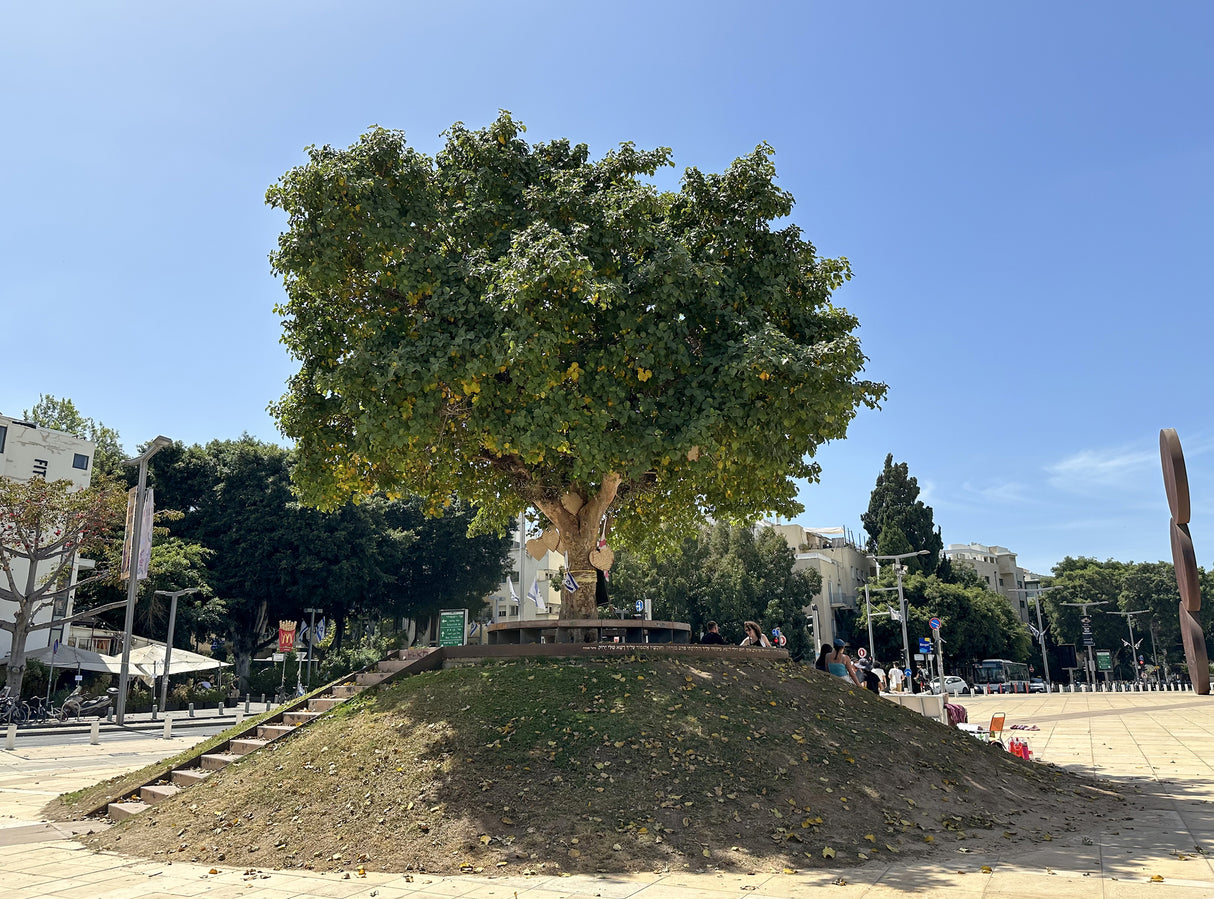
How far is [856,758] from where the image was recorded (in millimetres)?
11805

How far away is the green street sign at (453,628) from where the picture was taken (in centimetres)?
2067

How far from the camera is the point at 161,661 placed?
133 ft

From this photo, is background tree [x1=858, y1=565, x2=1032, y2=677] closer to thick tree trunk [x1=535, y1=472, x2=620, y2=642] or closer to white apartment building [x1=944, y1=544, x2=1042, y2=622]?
white apartment building [x1=944, y1=544, x2=1042, y2=622]

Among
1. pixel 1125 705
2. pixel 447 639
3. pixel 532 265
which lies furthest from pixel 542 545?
pixel 1125 705

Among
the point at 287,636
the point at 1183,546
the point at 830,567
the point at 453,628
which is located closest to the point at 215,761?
the point at 453,628

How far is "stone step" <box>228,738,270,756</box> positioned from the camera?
1336 cm

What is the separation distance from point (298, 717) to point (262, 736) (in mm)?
622

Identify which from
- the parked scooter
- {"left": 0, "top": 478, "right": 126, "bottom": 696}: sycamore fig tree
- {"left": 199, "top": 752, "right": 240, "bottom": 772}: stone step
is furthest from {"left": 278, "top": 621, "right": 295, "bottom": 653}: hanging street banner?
{"left": 199, "top": 752, "right": 240, "bottom": 772}: stone step

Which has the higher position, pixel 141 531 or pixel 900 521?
pixel 900 521

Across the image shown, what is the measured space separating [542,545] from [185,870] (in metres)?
9.66

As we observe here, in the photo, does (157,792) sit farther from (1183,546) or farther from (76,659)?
(76,659)

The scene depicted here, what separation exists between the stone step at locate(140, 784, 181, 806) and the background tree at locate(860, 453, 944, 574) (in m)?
67.0

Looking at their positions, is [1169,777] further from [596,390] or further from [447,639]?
[447,639]

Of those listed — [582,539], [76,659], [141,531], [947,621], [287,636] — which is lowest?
[76,659]
